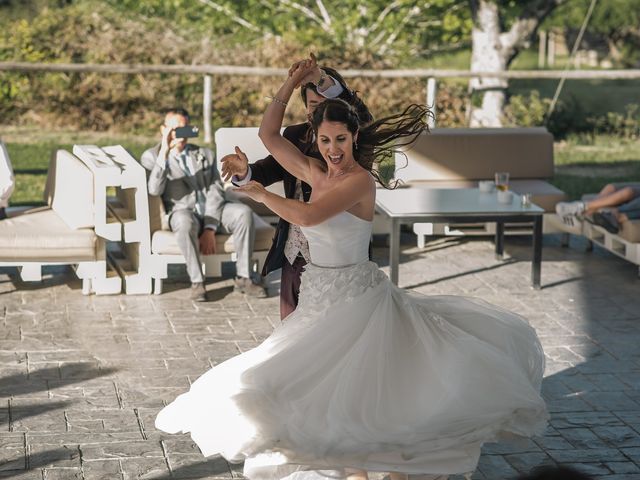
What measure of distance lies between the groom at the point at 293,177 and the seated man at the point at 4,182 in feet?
11.5

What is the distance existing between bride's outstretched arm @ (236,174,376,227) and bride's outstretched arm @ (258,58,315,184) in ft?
1.07

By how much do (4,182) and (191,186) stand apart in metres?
1.40

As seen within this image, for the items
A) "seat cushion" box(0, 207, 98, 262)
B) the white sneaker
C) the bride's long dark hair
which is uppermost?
the bride's long dark hair

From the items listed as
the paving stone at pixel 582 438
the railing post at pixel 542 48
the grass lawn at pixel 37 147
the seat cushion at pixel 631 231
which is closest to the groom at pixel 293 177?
the paving stone at pixel 582 438

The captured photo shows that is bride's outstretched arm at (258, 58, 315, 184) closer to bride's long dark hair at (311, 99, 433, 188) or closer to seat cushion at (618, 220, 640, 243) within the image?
bride's long dark hair at (311, 99, 433, 188)

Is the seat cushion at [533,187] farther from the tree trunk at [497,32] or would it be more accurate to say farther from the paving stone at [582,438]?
the tree trunk at [497,32]

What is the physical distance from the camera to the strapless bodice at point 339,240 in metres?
5.05

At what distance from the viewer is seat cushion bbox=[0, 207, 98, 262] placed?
8.57 meters

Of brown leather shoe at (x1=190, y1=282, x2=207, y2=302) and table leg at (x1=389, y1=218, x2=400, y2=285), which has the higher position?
table leg at (x1=389, y1=218, x2=400, y2=285)

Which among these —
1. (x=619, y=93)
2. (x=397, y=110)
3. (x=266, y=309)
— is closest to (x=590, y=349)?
(x=266, y=309)

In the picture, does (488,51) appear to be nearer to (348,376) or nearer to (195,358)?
(195,358)

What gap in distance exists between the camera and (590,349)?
7.71 meters

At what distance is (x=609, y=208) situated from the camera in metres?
9.94

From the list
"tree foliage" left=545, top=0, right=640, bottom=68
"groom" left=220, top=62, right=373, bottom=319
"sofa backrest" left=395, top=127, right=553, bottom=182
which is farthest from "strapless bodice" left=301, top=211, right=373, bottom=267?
"tree foliage" left=545, top=0, right=640, bottom=68
